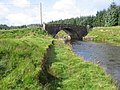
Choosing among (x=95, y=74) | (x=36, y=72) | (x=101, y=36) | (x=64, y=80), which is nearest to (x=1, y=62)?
(x=36, y=72)

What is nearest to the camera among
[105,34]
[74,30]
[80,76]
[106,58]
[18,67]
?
[18,67]

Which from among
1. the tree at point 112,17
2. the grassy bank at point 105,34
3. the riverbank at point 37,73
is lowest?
the riverbank at point 37,73

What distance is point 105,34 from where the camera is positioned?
110500 mm

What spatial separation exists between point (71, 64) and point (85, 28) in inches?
3849

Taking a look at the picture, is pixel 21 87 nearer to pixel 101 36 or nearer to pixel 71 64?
pixel 71 64

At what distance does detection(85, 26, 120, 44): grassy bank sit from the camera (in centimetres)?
10300

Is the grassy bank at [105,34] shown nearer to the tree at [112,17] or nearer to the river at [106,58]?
the tree at [112,17]

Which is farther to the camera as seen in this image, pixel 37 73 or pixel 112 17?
pixel 112 17

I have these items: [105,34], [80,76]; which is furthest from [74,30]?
[80,76]

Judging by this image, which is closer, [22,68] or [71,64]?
[22,68]

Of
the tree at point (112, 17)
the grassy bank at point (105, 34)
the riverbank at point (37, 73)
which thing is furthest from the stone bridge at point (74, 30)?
the riverbank at point (37, 73)

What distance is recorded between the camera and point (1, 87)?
1931cm

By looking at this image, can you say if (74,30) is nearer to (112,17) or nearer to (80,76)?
(112,17)

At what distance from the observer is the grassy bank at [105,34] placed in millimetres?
103000
